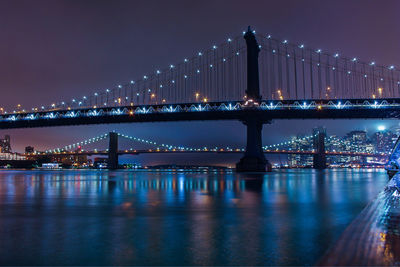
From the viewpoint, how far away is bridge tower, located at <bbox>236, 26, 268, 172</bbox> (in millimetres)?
50531

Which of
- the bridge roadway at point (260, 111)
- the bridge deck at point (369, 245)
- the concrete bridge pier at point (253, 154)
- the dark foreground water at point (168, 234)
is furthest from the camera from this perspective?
the bridge roadway at point (260, 111)

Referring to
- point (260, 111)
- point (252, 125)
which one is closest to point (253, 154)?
point (252, 125)

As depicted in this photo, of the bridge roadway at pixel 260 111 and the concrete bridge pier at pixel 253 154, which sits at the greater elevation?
the bridge roadway at pixel 260 111

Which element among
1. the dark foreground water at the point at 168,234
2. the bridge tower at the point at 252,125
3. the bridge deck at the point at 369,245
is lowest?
the dark foreground water at the point at 168,234

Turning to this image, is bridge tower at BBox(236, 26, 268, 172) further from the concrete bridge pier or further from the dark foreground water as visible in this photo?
the dark foreground water

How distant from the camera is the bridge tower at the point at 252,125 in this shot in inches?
1989

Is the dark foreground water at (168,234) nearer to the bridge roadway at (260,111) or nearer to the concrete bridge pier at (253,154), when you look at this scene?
the concrete bridge pier at (253,154)

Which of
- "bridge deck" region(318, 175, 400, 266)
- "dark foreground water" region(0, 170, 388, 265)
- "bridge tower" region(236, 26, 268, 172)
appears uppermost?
"bridge tower" region(236, 26, 268, 172)

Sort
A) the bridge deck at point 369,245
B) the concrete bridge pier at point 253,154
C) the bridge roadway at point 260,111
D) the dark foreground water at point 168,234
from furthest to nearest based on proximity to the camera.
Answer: the bridge roadway at point 260,111 < the concrete bridge pier at point 253,154 < the dark foreground water at point 168,234 < the bridge deck at point 369,245

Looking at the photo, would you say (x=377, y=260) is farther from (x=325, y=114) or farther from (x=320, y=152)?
(x=320, y=152)

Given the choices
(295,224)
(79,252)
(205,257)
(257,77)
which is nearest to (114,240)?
(79,252)

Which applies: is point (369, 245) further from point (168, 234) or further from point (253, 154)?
point (253, 154)

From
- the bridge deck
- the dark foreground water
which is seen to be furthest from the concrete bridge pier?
the bridge deck

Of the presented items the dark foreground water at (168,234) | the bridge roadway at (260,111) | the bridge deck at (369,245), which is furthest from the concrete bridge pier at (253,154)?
the bridge deck at (369,245)
